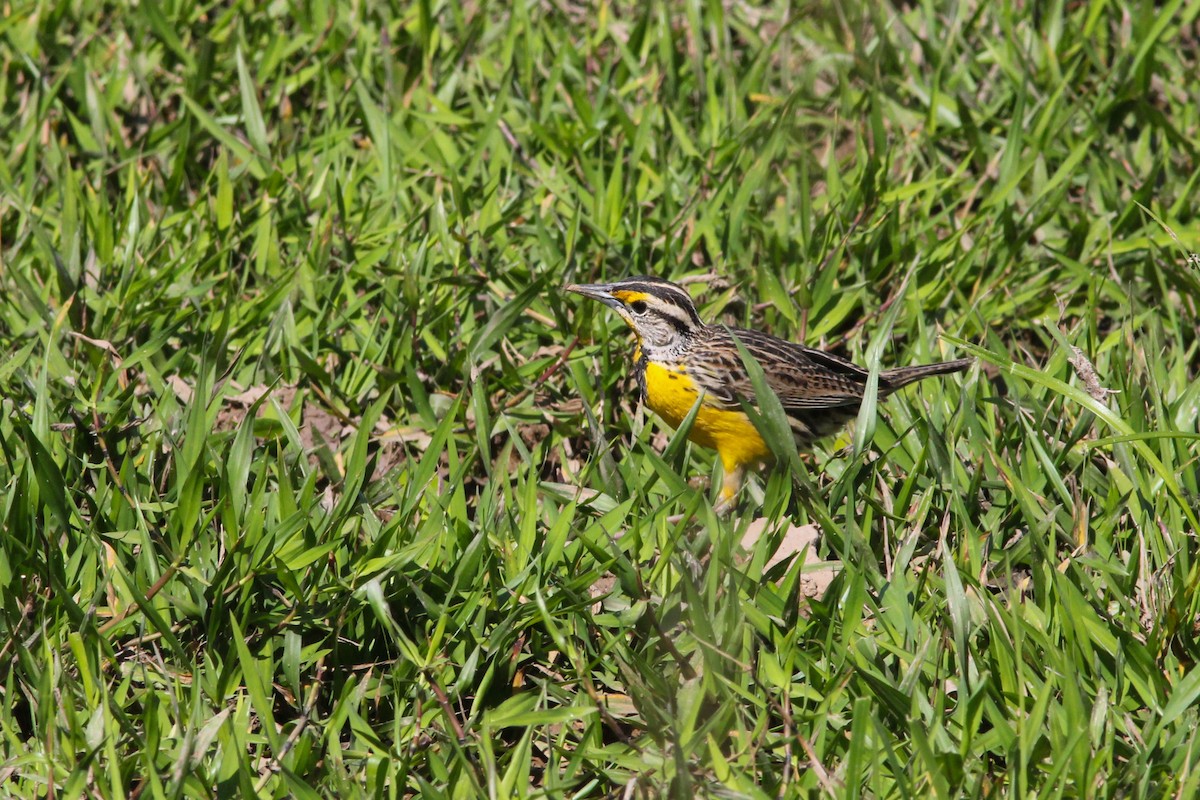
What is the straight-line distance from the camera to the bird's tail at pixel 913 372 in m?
5.00

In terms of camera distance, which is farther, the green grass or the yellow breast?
the yellow breast

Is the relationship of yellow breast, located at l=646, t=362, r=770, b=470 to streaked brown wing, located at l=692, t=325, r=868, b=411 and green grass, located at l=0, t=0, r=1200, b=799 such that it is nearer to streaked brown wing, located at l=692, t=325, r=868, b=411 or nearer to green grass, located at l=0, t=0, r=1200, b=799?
streaked brown wing, located at l=692, t=325, r=868, b=411

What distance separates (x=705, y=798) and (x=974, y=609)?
1.01 m

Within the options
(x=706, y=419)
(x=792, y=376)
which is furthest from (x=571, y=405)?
(x=792, y=376)

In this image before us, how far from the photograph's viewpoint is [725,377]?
5270mm

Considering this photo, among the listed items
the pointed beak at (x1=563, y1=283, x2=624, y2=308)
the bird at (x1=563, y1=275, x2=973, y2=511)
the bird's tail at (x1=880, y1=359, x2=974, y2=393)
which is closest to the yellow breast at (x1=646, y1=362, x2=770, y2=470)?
the bird at (x1=563, y1=275, x2=973, y2=511)

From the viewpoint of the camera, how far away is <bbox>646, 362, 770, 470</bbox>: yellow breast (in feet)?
16.8

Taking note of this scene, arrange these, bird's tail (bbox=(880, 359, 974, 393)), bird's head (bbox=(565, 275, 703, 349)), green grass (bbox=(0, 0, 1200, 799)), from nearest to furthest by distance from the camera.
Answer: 1. green grass (bbox=(0, 0, 1200, 799))
2. bird's tail (bbox=(880, 359, 974, 393))
3. bird's head (bbox=(565, 275, 703, 349))

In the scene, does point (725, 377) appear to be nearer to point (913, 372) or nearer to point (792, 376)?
point (792, 376)

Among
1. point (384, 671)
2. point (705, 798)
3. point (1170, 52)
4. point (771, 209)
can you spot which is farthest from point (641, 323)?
point (1170, 52)

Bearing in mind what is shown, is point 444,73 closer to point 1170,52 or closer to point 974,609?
point 1170,52

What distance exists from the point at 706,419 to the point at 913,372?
2.42ft

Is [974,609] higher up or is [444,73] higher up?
[444,73]

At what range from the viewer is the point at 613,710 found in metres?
3.93
